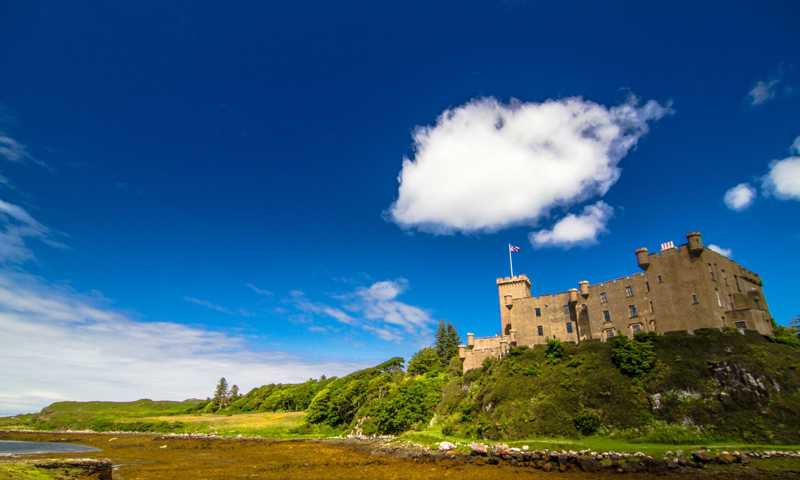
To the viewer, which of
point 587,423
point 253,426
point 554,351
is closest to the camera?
point 587,423

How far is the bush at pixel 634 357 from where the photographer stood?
42.6m

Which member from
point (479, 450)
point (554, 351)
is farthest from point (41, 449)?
point (554, 351)

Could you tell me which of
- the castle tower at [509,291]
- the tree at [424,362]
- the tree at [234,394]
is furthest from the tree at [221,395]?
the castle tower at [509,291]

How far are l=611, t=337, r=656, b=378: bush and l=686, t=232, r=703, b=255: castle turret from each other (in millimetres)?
11334

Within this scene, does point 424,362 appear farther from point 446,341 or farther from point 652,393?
point 652,393

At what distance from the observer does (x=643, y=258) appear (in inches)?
1955

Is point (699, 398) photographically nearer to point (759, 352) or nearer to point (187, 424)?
point (759, 352)

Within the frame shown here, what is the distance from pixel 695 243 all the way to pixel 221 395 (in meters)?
144

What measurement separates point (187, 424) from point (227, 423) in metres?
10.5

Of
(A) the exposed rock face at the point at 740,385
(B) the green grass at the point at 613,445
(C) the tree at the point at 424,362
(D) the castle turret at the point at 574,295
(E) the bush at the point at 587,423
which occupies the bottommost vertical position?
(B) the green grass at the point at 613,445

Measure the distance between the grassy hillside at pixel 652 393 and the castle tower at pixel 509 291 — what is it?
13057 mm

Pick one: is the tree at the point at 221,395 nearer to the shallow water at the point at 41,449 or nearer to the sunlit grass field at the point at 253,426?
the sunlit grass field at the point at 253,426

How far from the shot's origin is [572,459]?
3033 centimetres

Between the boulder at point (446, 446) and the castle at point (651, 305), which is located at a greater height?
the castle at point (651, 305)
